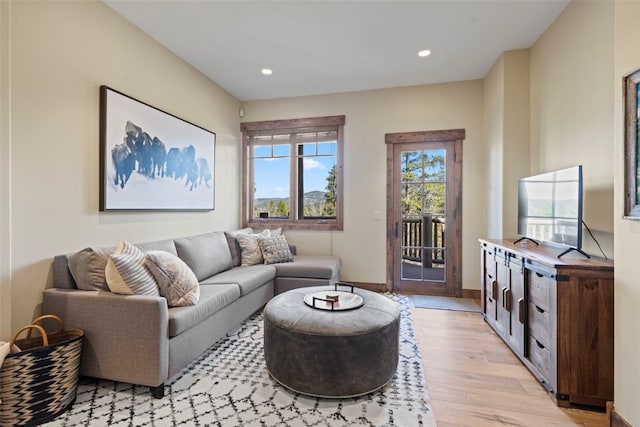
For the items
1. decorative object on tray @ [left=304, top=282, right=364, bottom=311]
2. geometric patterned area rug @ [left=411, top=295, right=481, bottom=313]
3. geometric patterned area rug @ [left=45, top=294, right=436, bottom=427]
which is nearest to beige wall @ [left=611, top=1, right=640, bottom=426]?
geometric patterned area rug @ [left=45, top=294, right=436, bottom=427]

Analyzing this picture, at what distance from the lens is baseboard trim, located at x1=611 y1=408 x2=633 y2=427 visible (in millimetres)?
1552

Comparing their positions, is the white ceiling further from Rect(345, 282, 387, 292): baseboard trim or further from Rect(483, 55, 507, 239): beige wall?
Rect(345, 282, 387, 292): baseboard trim

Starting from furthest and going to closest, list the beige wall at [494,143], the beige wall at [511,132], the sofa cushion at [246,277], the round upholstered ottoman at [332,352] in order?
1. the beige wall at [494,143]
2. the beige wall at [511,132]
3. the sofa cushion at [246,277]
4. the round upholstered ottoman at [332,352]

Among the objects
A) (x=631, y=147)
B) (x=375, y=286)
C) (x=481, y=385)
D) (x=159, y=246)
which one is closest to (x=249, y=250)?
(x=159, y=246)

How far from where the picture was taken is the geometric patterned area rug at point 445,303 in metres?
3.66

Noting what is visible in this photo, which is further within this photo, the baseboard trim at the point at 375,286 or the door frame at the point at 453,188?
the baseboard trim at the point at 375,286

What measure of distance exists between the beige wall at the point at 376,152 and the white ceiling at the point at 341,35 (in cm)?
32

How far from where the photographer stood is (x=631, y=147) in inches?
61.4

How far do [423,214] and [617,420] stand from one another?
113 inches

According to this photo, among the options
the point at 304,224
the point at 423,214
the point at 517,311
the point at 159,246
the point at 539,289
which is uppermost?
the point at 423,214

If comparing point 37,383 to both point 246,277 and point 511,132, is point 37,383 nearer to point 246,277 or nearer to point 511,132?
point 246,277

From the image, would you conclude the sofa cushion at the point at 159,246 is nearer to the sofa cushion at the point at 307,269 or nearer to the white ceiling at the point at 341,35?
the sofa cushion at the point at 307,269

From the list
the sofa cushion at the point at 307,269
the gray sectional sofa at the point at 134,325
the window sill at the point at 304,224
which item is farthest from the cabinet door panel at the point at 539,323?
the window sill at the point at 304,224

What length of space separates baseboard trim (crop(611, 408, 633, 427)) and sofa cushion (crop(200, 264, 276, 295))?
2717mm
